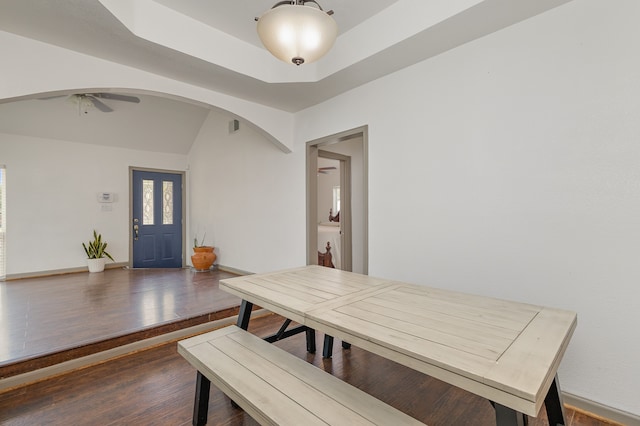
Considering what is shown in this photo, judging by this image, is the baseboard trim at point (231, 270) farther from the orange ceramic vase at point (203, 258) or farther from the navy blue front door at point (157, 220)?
the navy blue front door at point (157, 220)

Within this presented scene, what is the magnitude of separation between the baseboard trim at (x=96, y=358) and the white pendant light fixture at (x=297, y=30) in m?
2.77

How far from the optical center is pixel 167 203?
663 centimetres

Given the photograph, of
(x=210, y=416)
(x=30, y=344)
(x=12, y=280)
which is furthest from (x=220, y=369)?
(x=12, y=280)

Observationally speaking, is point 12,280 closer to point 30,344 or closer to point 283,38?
point 30,344

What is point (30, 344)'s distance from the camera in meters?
2.44

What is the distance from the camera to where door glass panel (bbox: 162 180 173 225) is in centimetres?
656

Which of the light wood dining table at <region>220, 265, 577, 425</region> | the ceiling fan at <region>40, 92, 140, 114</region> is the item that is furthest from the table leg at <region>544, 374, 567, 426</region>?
the ceiling fan at <region>40, 92, 140, 114</region>

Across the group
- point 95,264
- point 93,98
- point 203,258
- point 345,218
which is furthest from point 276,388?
point 95,264

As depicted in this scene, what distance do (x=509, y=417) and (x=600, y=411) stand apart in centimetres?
151

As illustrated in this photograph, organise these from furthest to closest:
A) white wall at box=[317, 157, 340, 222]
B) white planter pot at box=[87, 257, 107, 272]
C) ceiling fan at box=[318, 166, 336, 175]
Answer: white wall at box=[317, 157, 340, 222], ceiling fan at box=[318, 166, 336, 175], white planter pot at box=[87, 257, 107, 272]

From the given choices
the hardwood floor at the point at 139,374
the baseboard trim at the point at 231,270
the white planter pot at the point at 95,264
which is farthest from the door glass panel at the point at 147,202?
the hardwood floor at the point at 139,374

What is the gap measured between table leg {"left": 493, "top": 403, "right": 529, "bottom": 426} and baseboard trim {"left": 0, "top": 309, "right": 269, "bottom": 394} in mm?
2870

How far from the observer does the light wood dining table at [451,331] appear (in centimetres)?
91

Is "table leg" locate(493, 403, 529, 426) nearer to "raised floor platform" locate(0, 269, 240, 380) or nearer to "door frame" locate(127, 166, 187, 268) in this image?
"raised floor platform" locate(0, 269, 240, 380)
